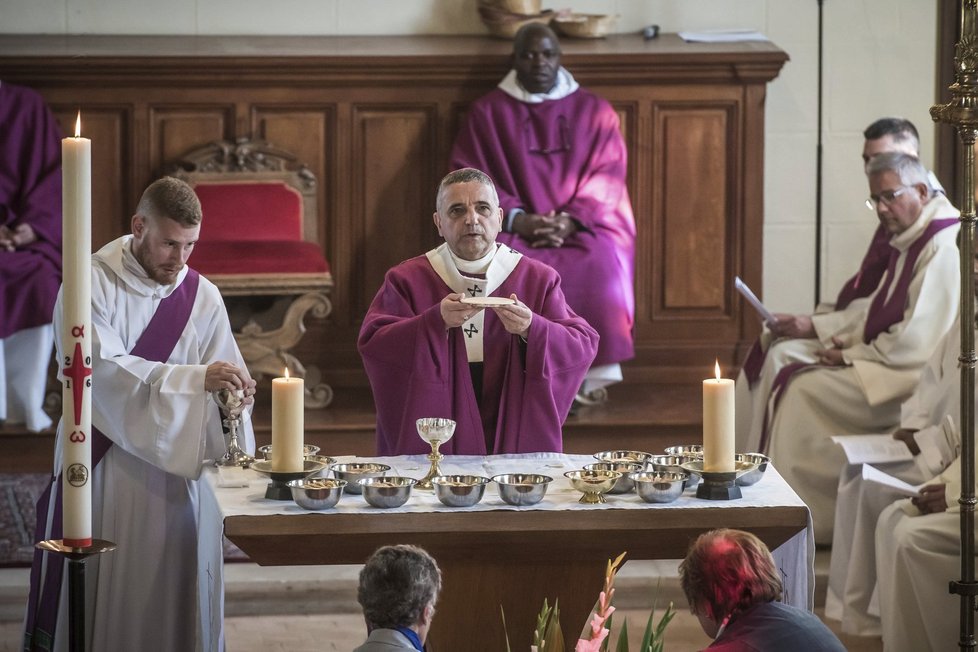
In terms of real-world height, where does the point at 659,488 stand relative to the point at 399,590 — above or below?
above

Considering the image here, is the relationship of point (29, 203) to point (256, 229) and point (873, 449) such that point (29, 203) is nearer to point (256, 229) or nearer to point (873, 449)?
point (256, 229)

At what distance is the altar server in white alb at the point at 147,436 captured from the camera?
427 cm

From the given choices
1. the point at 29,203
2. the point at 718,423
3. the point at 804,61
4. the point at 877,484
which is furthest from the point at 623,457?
the point at 804,61

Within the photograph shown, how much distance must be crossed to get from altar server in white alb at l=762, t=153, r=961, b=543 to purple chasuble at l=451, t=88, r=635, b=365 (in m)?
1.27

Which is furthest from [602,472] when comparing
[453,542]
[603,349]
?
[603,349]

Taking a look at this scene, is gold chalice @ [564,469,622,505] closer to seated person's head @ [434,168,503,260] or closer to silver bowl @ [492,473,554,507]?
silver bowl @ [492,473,554,507]

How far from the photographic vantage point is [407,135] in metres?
8.42

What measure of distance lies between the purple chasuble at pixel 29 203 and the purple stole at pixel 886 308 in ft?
11.3

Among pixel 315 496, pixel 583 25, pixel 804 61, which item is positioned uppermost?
pixel 583 25

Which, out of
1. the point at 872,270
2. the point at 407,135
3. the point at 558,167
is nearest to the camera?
the point at 872,270

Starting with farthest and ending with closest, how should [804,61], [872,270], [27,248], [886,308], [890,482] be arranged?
[804,61] → [27,248] → [872,270] → [886,308] → [890,482]

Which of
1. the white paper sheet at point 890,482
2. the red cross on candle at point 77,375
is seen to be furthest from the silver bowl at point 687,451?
the red cross on candle at point 77,375

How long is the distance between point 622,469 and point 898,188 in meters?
3.16

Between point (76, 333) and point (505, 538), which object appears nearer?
point (76, 333)
